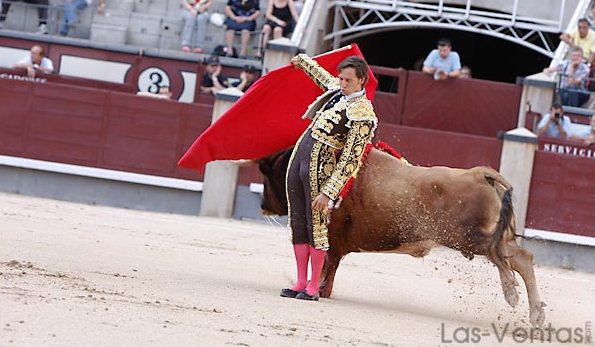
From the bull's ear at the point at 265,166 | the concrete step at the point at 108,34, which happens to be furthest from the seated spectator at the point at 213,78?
the bull's ear at the point at 265,166

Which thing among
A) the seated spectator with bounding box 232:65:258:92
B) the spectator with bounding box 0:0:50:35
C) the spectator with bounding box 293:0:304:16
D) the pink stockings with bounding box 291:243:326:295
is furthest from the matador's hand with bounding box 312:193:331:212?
the spectator with bounding box 0:0:50:35

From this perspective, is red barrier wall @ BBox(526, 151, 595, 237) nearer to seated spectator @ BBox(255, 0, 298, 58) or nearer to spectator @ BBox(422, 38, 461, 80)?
spectator @ BBox(422, 38, 461, 80)

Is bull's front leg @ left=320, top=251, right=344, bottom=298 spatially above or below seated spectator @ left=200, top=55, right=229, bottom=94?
below

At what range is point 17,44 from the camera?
15539mm

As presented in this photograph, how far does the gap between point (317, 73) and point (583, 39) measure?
7340 mm

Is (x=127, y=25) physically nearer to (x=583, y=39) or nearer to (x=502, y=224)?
(x=583, y=39)

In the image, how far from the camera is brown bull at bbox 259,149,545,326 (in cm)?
709

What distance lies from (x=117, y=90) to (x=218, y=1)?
200 cm

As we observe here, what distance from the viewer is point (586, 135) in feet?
43.9

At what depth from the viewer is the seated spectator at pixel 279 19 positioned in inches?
605

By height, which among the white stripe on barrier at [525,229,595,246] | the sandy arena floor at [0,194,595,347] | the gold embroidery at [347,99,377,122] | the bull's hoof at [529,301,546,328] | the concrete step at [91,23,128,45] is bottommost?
the sandy arena floor at [0,194,595,347]

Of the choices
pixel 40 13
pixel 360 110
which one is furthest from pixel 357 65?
pixel 40 13

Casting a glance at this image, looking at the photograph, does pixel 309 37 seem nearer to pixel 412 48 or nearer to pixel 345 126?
pixel 412 48

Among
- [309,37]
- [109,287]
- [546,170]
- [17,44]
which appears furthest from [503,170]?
[109,287]
